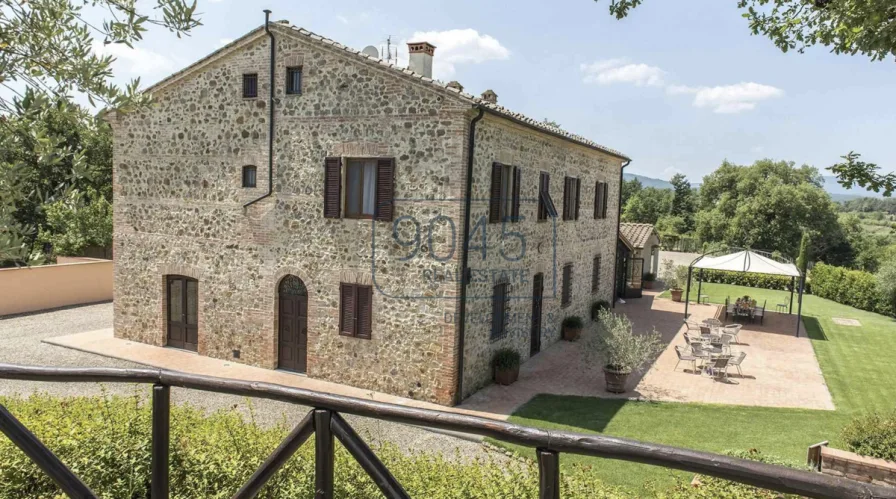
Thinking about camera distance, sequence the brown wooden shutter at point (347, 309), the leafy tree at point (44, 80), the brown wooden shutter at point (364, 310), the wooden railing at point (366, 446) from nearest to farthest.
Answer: the wooden railing at point (366, 446) → the leafy tree at point (44, 80) → the brown wooden shutter at point (364, 310) → the brown wooden shutter at point (347, 309)

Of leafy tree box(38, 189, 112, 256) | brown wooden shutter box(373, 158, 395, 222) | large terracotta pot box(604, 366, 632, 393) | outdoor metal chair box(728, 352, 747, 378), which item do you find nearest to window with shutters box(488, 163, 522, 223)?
brown wooden shutter box(373, 158, 395, 222)

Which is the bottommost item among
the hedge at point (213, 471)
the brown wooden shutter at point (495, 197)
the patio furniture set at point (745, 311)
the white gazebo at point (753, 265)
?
the patio furniture set at point (745, 311)

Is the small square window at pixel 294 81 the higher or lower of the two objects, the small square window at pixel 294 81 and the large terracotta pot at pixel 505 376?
the higher

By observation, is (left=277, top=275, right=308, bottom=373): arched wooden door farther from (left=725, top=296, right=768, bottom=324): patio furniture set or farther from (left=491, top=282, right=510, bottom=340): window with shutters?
(left=725, top=296, right=768, bottom=324): patio furniture set

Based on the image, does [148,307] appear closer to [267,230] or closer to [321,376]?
[267,230]

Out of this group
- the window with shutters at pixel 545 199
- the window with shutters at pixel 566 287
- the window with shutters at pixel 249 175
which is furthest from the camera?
the window with shutters at pixel 566 287

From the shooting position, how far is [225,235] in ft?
43.7

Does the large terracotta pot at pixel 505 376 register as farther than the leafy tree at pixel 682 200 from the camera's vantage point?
No

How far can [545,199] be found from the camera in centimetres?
1473

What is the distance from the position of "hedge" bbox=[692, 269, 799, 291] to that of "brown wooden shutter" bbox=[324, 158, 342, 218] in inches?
910

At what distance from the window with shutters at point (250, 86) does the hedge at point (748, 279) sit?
24.2m

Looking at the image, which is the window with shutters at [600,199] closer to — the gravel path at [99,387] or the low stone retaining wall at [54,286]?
the gravel path at [99,387]

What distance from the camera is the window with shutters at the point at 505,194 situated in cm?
1224

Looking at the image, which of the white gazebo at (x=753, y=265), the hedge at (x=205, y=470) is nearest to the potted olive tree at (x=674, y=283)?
the white gazebo at (x=753, y=265)
